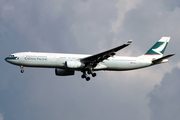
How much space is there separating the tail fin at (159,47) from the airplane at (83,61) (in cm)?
189

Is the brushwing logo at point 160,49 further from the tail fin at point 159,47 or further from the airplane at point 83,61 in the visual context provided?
the airplane at point 83,61

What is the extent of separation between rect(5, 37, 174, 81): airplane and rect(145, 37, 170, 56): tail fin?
1.89 m

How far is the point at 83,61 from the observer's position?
79.9 m

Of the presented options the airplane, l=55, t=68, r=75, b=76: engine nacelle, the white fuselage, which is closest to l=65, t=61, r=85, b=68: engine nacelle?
the airplane

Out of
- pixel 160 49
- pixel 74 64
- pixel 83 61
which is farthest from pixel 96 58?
pixel 160 49

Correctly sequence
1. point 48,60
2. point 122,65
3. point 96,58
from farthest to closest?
point 122,65 < point 96,58 < point 48,60

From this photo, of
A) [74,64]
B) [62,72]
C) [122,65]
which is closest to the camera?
[74,64]

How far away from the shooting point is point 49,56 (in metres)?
78.6

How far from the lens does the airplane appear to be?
78250 millimetres

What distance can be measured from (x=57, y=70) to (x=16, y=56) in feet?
28.1

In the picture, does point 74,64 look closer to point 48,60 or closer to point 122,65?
point 48,60

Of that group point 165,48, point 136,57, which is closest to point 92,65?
point 136,57

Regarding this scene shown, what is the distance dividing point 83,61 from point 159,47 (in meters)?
17.0

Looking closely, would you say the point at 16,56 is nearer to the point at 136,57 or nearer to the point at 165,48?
the point at 136,57
